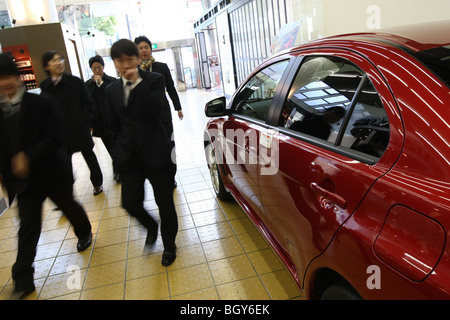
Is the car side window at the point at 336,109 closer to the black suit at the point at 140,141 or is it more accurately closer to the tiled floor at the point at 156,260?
the black suit at the point at 140,141

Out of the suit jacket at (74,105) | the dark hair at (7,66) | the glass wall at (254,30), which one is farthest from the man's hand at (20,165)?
the glass wall at (254,30)

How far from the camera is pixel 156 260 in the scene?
8.85 feet

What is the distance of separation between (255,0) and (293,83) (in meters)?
6.84

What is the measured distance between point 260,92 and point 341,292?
1550 millimetres

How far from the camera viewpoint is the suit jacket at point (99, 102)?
167 inches

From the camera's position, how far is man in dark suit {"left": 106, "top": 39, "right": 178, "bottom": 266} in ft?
7.38

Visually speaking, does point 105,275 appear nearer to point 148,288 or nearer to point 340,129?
point 148,288

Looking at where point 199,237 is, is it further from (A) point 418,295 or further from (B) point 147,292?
(A) point 418,295

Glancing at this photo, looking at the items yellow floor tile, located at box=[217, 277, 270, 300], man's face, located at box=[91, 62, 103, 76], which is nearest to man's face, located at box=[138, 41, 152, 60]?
man's face, located at box=[91, 62, 103, 76]

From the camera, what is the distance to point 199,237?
9.75ft

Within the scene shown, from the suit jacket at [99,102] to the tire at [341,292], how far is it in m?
3.64

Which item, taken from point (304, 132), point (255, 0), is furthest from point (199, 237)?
point (255, 0)

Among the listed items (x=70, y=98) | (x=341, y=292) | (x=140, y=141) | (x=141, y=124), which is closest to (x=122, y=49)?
(x=141, y=124)

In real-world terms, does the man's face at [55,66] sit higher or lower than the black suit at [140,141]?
higher
